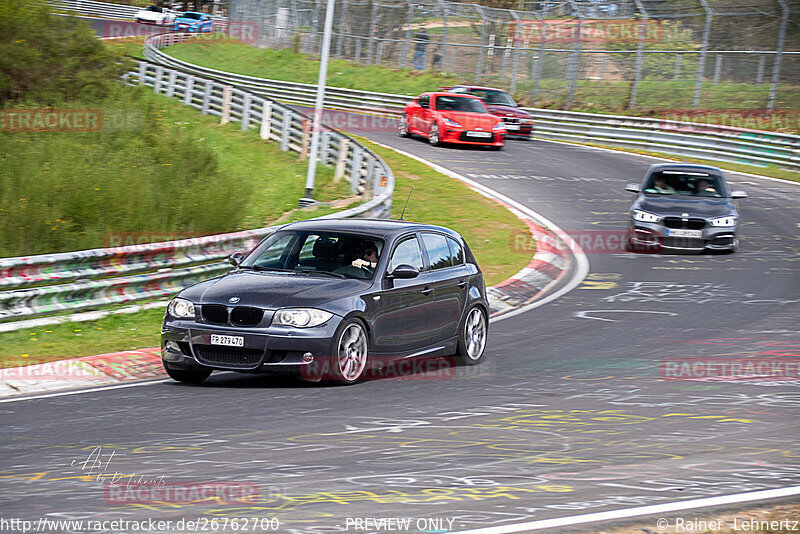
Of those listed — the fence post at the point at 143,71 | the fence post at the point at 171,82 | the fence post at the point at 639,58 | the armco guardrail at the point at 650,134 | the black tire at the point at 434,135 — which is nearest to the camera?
the armco guardrail at the point at 650,134

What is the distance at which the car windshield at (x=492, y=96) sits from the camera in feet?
115

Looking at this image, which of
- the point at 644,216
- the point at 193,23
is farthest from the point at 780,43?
the point at 193,23

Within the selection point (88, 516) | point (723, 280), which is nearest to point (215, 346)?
point (88, 516)

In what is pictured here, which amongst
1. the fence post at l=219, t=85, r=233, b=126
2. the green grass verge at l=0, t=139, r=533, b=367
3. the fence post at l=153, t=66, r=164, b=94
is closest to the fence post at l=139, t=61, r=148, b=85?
the fence post at l=153, t=66, r=164, b=94

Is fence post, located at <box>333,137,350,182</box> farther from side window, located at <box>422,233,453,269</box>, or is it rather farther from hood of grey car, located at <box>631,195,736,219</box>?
side window, located at <box>422,233,453,269</box>

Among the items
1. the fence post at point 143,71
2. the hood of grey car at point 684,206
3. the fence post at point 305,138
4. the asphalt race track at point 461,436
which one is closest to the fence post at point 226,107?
the fence post at point 305,138

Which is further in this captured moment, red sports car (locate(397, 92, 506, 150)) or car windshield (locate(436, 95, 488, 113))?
car windshield (locate(436, 95, 488, 113))

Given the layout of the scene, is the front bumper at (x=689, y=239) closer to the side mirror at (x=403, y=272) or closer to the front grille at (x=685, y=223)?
the front grille at (x=685, y=223)

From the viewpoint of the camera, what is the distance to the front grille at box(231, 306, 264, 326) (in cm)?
905

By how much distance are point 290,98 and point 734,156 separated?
64.5ft

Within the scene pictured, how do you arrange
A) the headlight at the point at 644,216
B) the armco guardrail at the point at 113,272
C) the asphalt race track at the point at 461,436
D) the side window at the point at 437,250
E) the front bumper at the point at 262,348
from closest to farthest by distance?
the asphalt race track at the point at 461,436 < the front bumper at the point at 262,348 < the side window at the point at 437,250 < the armco guardrail at the point at 113,272 < the headlight at the point at 644,216

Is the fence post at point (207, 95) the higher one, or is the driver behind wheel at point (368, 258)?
the driver behind wheel at point (368, 258)

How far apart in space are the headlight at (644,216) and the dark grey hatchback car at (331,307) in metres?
8.74

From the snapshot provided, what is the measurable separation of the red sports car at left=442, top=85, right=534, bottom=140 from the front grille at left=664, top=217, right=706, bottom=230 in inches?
624
